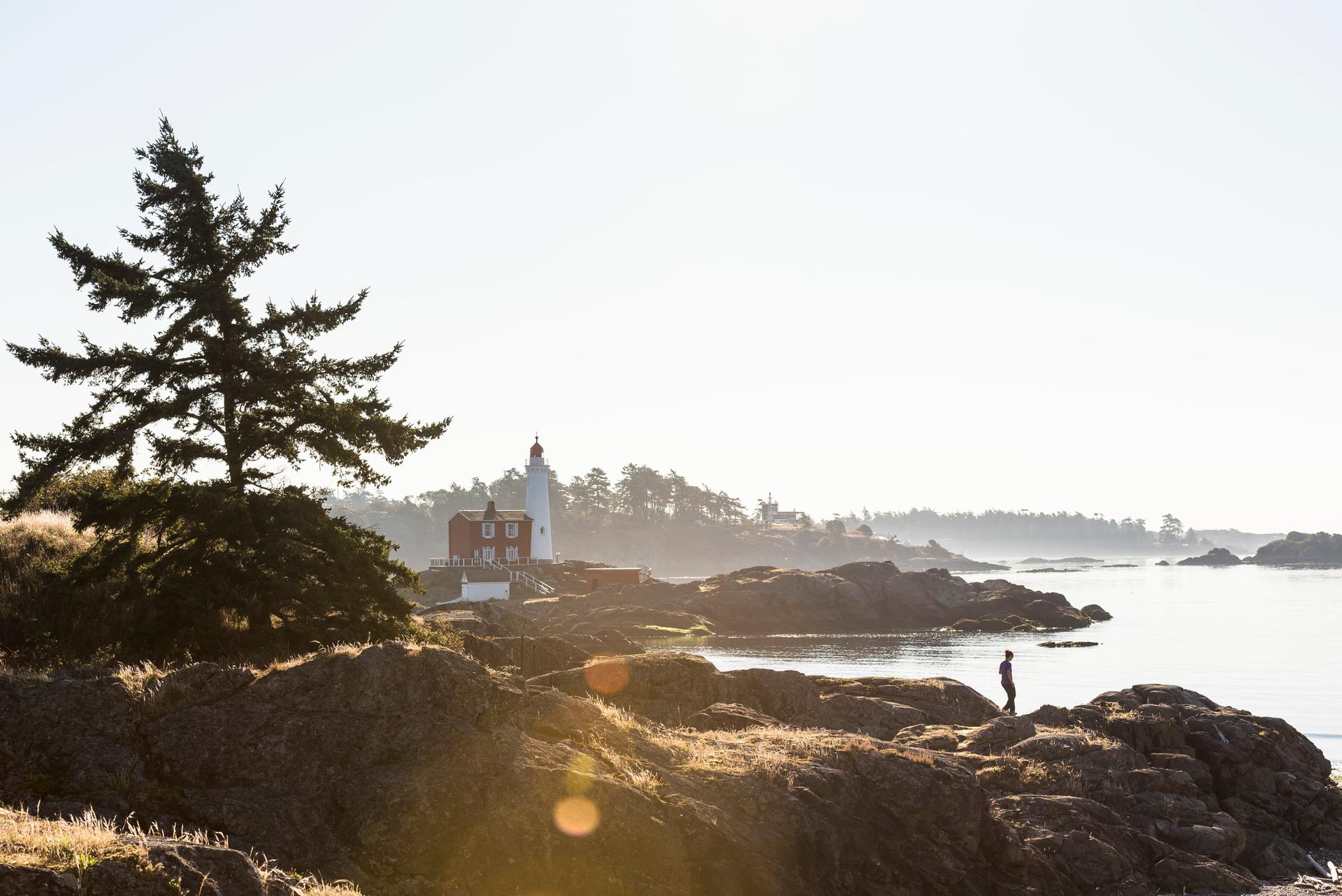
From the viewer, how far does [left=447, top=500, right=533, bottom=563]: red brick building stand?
3853 inches

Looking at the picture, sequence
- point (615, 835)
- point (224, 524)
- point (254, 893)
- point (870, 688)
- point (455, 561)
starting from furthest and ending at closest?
point (455, 561) < point (870, 688) < point (224, 524) < point (615, 835) < point (254, 893)

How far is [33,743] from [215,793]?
7.02 ft

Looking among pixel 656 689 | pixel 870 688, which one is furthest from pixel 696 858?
pixel 870 688

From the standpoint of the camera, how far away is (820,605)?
87188mm

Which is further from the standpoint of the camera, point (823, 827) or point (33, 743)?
point (823, 827)

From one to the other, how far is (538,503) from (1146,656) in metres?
60.1

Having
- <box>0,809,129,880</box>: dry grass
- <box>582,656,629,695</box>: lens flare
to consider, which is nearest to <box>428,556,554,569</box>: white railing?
<box>582,656,629,695</box>: lens flare

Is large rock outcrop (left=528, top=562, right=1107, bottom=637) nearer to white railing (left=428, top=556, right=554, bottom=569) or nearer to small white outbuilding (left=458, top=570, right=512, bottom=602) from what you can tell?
small white outbuilding (left=458, top=570, right=512, bottom=602)

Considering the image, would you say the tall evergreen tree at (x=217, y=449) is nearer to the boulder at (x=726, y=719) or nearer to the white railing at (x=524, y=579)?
the boulder at (x=726, y=719)

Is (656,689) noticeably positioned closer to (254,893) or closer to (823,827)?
(823,827)

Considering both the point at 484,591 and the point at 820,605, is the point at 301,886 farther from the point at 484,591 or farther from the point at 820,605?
the point at 484,591

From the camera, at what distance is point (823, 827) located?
1384cm

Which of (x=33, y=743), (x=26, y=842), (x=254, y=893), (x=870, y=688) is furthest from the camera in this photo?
(x=870, y=688)

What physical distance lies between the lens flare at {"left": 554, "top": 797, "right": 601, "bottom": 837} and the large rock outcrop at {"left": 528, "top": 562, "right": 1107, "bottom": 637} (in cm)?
6728
